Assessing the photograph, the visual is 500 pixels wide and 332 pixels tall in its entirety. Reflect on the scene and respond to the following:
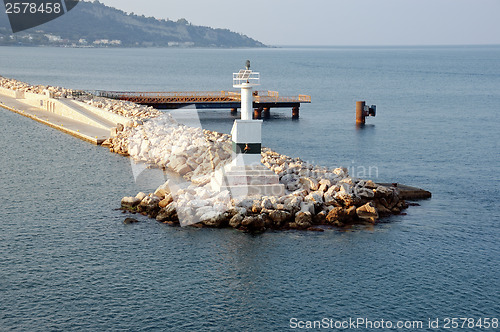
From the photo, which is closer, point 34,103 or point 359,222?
point 359,222

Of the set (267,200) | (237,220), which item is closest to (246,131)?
(267,200)

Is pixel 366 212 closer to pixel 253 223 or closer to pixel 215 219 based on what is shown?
pixel 253 223

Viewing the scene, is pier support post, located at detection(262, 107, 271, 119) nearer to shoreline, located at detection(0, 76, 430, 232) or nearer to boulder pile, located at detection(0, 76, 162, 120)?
boulder pile, located at detection(0, 76, 162, 120)

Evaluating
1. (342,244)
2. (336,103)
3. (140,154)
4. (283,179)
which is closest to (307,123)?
(336,103)

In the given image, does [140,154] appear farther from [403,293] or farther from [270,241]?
[403,293]

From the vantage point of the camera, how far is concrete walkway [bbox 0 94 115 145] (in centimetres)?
5812

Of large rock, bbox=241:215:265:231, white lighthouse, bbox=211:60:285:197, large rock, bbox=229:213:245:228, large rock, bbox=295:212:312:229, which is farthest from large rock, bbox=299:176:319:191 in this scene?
large rock, bbox=229:213:245:228

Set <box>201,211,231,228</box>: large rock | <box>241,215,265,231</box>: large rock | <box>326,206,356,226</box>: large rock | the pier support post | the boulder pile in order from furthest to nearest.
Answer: the pier support post, the boulder pile, <box>326,206,356,226</box>: large rock, <box>201,211,231,228</box>: large rock, <box>241,215,265,231</box>: large rock

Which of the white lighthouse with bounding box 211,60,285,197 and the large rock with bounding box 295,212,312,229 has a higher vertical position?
the white lighthouse with bounding box 211,60,285,197

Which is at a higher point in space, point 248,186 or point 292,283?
point 248,186

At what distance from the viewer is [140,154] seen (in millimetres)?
48750

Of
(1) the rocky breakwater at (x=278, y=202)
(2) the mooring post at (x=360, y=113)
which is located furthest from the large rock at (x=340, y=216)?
(2) the mooring post at (x=360, y=113)

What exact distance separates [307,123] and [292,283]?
164 feet

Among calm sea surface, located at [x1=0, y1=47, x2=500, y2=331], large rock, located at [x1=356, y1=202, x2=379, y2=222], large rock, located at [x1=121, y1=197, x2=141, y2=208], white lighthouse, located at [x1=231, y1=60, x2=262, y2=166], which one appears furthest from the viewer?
large rock, located at [x1=121, y1=197, x2=141, y2=208]
